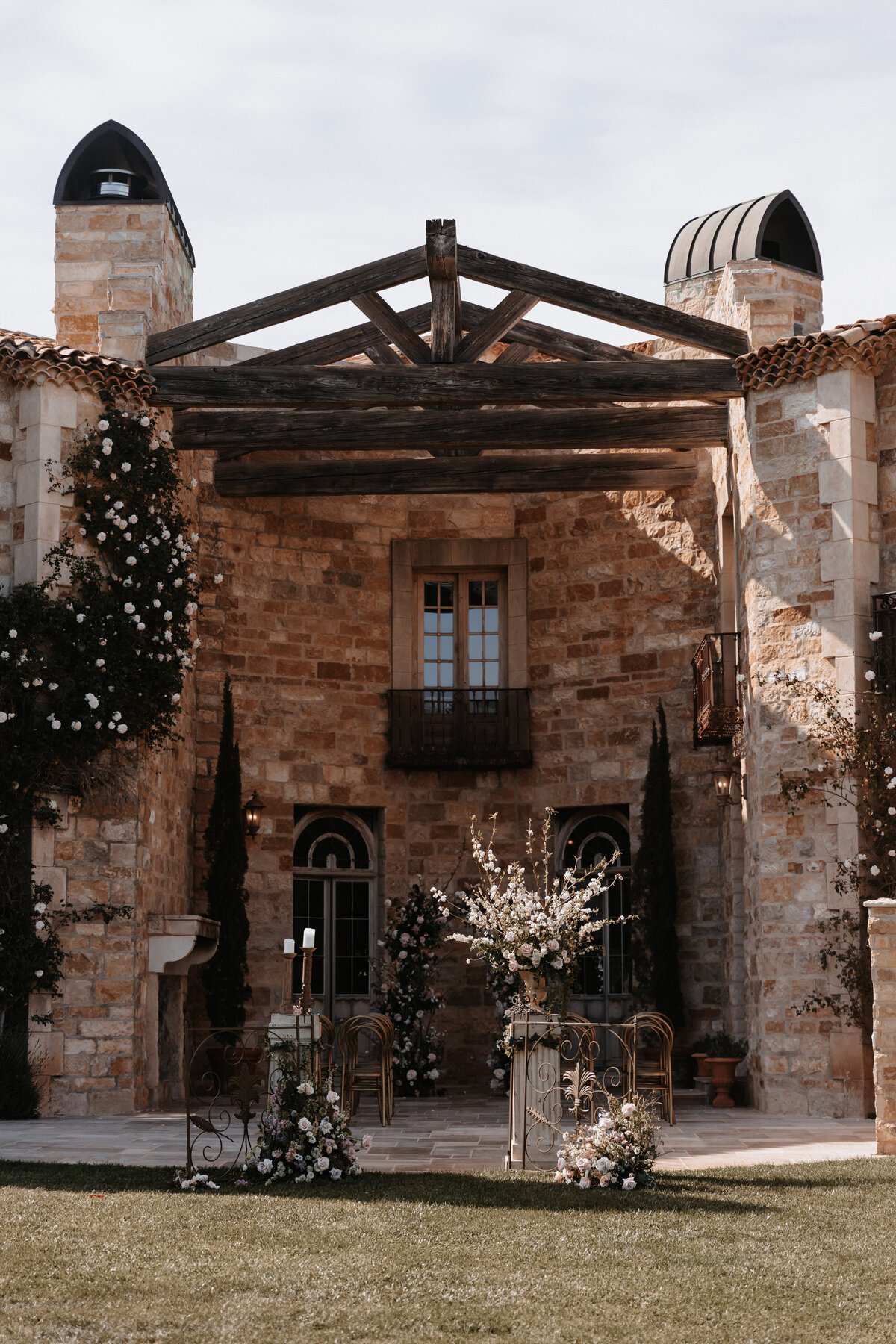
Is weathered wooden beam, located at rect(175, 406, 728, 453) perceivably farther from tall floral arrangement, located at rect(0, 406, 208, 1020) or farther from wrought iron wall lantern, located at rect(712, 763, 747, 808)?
wrought iron wall lantern, located at rect(712, 763, 747, 808)

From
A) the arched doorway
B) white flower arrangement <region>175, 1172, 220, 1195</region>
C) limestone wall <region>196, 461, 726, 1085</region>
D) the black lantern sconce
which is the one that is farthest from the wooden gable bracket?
white flower arrangement <region>175, 1172, 220, 1195</region>

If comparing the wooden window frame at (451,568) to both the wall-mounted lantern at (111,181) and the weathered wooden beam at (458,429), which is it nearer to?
the weathered wooden beam at (458,429)

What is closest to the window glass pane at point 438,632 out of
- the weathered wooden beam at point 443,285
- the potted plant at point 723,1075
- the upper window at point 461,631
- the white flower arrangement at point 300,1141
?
the upper window at point 461,631

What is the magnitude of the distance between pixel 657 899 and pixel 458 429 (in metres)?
4.26

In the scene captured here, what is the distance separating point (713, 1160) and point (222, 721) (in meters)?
7.01

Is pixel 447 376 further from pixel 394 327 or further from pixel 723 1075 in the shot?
pixel 723 1075

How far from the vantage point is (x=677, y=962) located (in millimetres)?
12898

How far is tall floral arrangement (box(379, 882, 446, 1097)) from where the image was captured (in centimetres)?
1291

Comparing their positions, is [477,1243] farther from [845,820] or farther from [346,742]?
[346,742]

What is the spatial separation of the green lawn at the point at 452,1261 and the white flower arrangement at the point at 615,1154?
12cm

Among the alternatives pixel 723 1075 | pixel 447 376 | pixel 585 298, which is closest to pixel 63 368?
pixel 447 376

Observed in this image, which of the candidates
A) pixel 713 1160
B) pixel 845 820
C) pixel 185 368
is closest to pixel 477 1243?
pixel 713 1160

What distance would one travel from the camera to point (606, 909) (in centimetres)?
1405

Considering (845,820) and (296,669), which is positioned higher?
(296,669)
